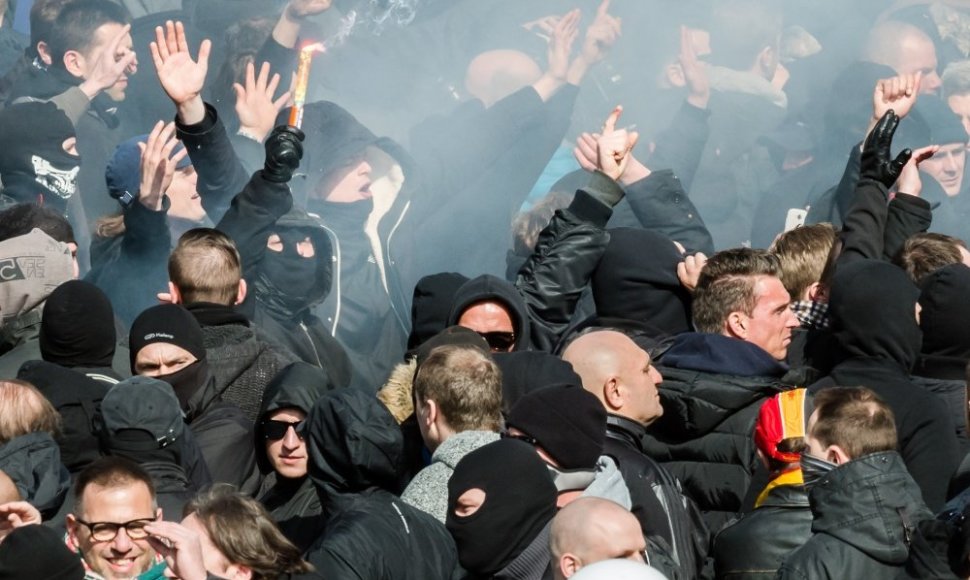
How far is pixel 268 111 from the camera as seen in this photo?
6609 mm

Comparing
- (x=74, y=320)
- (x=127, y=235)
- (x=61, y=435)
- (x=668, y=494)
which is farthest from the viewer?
(x=127, y=235)

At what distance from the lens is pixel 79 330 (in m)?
4.73

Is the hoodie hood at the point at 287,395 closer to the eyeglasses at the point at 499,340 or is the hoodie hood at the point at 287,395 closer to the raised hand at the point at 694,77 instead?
the eyeglasses at the point at 499,340

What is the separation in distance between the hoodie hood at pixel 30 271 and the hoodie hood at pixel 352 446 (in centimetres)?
164

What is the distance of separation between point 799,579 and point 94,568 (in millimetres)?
1571

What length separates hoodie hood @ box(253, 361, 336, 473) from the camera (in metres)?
4.44

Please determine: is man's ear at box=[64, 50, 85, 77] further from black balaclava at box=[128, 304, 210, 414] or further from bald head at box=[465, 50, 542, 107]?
black balaclava at box=[128, 304, 210, 414]

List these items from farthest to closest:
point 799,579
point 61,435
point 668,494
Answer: point 61,435, point 668,494, point 799,579

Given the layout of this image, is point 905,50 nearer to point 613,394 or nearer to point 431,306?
point 431,306

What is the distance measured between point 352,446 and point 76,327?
125 cm

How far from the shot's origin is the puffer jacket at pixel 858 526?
11.7 feet

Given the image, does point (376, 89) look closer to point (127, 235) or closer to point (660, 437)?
point (127, 235)

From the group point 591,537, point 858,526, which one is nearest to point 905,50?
point 858,526

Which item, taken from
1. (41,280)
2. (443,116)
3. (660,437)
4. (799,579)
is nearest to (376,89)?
(443,116)
